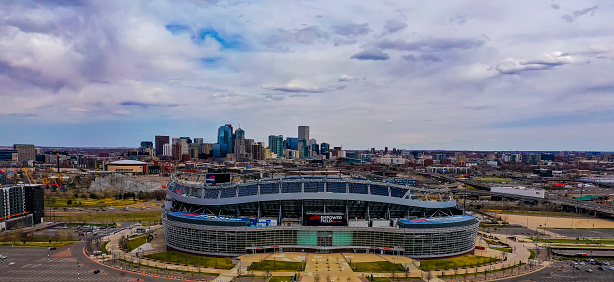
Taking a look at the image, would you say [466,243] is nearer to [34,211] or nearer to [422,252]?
[422,252]

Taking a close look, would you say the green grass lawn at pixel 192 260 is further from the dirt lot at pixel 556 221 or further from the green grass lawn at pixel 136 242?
the dirt lot at pixel 556 221

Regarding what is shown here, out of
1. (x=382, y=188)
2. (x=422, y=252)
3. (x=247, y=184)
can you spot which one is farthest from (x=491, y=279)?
(x=247, y=184)

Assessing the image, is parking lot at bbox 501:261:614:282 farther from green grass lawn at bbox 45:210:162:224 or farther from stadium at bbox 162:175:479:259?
green grass lawn at bbox 45:210:162:224

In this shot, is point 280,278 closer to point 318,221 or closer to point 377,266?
point 318,221

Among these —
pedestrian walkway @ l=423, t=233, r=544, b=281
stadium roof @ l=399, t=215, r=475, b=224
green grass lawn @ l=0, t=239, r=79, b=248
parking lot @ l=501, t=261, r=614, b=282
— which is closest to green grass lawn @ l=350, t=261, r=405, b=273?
pedestrian walkway @ l=423, t=233, r=544, b=281

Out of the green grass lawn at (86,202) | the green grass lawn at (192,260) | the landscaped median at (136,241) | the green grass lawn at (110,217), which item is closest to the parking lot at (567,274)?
the green grass lawn at (192,260)

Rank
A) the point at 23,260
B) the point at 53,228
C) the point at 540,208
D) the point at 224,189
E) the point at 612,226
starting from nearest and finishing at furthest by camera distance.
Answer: the point at 23,260 → the point at 224,189 → the point at 53,228 → the point at 612,226 → the point at 540,208
